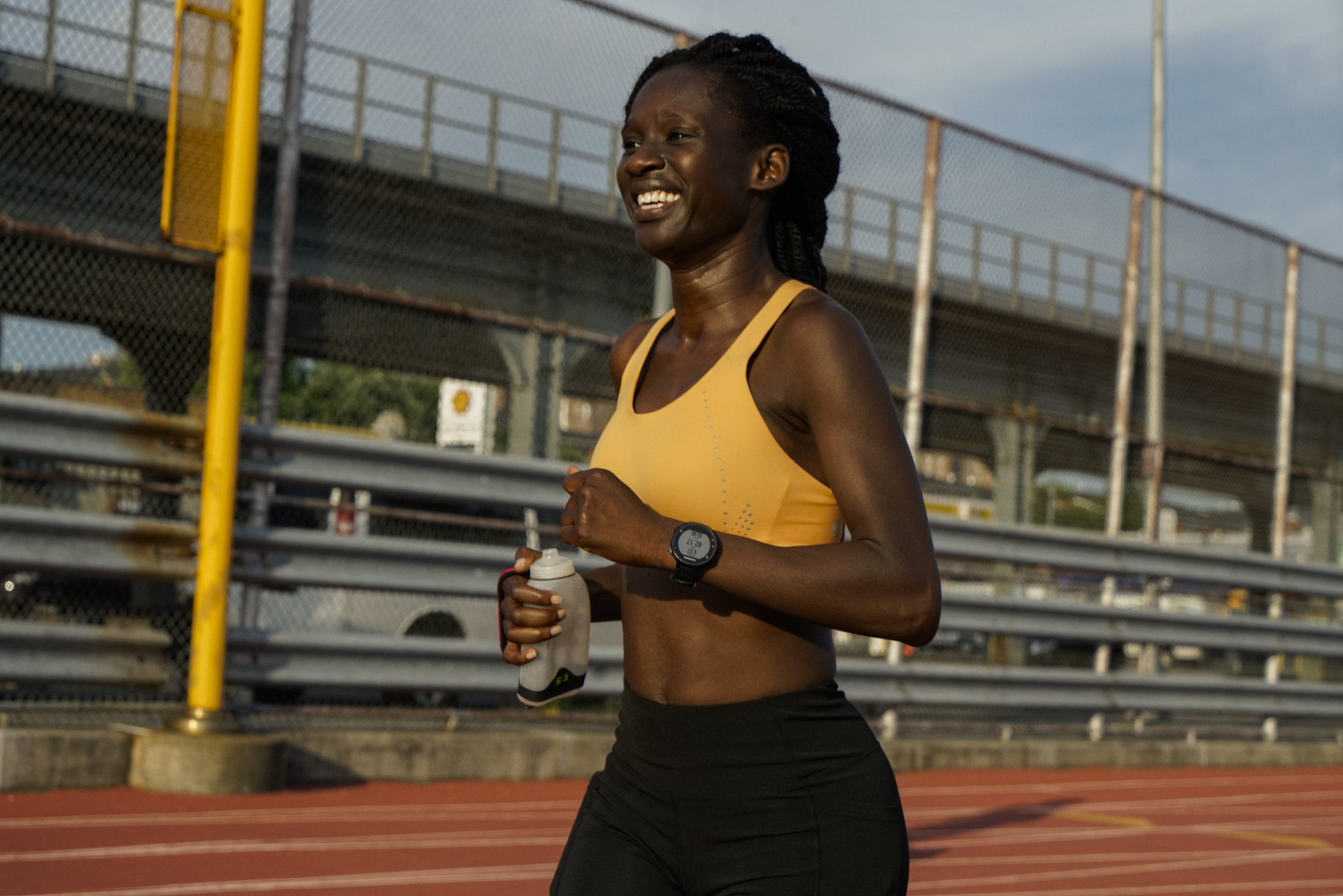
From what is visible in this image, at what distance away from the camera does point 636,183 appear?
2.29 metres

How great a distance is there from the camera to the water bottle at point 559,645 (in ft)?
7.39

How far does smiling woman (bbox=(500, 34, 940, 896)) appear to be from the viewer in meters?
1.99

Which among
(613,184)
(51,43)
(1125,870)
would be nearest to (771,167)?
(1125,870)

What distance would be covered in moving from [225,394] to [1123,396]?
6952 millimetres

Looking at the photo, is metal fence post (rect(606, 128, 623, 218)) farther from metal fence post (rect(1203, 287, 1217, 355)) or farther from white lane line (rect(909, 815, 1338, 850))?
metal fence post (rect(1203, 287, 1217, 355))

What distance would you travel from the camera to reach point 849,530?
204cm

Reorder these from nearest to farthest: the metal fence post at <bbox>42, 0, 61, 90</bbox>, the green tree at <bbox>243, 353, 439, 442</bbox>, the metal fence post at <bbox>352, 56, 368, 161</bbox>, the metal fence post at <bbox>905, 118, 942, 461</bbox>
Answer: the metal fence post at <bbox>42, 0, 61, 90</bbox> → the metal fence post at <bbox>352, 56, 368, 161</bbox> → the metal fence post at <bbox>905, 118, 942, 461</bbox> → the green tree at <bbox>243, 353, 439, 442</bbox>

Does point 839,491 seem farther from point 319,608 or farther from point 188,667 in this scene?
point 319,608

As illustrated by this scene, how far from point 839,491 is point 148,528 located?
5881mm

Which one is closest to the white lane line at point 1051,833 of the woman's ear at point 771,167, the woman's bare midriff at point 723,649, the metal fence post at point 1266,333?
the metal fence post at point 1266,333

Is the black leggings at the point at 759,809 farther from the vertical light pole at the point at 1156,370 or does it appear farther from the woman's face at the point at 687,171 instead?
the vertical light pole at the point at 1156,370

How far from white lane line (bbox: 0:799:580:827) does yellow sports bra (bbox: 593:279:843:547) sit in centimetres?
489

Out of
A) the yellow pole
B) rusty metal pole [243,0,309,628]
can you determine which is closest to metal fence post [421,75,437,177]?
rusty metal pole [243,0,309,628]

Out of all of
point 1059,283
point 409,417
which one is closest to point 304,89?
point 1059,283
